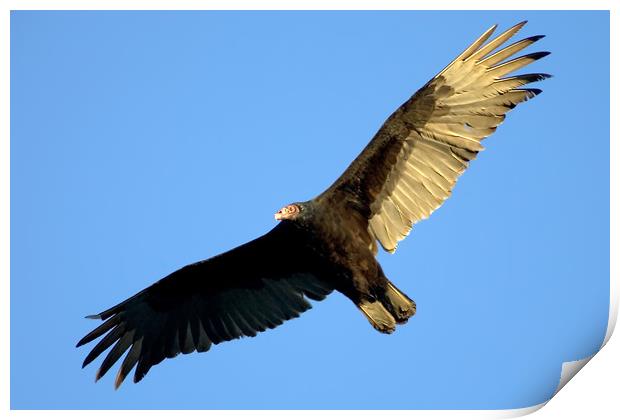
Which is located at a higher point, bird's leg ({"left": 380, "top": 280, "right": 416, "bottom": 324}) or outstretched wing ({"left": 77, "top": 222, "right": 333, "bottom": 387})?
outstretched wing ({"left": 77, "top": 222, "right": 333, "bottom": 387})

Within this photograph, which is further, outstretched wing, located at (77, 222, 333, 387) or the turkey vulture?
outstretched wing, located at (77, 222, 333, 387)

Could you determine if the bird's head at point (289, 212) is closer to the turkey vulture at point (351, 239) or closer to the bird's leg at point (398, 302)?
the turkey vulture at point (351, 239)

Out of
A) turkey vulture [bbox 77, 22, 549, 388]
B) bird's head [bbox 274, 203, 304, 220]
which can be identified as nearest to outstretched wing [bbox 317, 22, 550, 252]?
turkey vulture [bbox 77, 22, 549, 388]

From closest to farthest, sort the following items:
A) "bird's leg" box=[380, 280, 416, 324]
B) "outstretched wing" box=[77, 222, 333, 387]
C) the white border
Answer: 1. the white border
2. "bird's leg" box=[380, 280, 416, 324]
3. "outstretched wing" box=[77, 222, 333, 387]

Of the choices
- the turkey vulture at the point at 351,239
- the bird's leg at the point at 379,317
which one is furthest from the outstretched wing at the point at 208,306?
the bird's leg at the point at 379,317

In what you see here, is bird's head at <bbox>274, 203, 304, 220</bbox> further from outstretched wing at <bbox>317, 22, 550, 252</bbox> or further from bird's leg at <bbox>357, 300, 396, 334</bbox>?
bird's leg at <bbox>357, 300, 396, 334</bbox>

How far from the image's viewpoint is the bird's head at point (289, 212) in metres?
5.87

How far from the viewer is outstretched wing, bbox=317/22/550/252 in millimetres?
5777

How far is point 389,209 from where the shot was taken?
6.16 meters

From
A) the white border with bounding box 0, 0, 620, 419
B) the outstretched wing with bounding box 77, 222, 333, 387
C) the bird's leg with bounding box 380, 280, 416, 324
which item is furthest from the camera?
the outstretched wing with bounding box 77, 222, 333, 387

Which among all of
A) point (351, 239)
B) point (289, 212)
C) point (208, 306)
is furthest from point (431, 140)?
point (208, 306)
